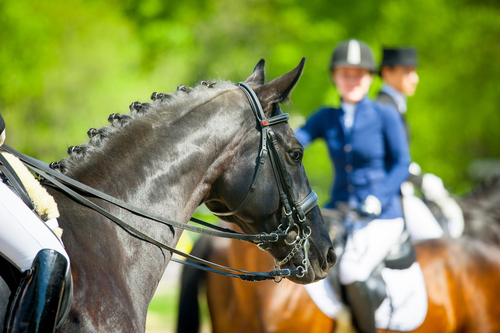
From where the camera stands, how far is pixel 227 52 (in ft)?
44.2

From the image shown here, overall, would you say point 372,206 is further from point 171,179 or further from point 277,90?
point 171,179

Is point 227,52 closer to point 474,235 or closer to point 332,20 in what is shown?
point 332,20

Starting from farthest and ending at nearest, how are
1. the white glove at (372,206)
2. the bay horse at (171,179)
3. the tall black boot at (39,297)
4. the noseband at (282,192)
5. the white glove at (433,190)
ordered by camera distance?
1. the white glove at (433,190)
2. the white glove at (372,206)
3. the noseband at (282,192)
4. the bay horse at (171,179)
5. the tall black boot at (39,297)

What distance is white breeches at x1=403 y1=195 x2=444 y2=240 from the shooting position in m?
4.95

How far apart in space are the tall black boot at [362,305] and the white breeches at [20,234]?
2711mm

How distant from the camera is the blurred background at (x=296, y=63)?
10.7 m

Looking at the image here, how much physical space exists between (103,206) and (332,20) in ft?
32.8

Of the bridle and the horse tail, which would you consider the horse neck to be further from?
the horse tail

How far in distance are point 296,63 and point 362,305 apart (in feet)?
24.4

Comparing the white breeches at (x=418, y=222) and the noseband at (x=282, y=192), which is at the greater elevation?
the white breeches at (x=418, y=222)

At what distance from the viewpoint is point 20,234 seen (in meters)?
1.62

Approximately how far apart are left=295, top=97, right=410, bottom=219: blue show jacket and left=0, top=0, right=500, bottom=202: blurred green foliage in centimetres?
569

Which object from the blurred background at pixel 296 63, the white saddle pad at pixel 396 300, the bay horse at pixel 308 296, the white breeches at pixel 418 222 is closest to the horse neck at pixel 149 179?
the bay horse at pixel 308 296

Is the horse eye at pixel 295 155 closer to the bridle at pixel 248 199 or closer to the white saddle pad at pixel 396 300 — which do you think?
the bridle at pixel 248 199
